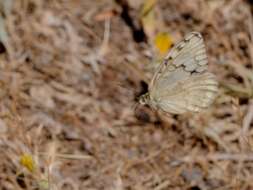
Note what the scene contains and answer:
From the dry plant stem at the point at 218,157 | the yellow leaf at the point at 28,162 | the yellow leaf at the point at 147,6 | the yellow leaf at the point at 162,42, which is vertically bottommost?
the dry plant stem at the point at 218,157

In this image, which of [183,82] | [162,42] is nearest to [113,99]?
[162,42]

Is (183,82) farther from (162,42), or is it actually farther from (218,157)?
(162,42)

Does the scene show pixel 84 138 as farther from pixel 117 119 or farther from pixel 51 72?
pixel 51 72

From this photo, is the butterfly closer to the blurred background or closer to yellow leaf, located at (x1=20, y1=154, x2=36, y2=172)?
the blurred background

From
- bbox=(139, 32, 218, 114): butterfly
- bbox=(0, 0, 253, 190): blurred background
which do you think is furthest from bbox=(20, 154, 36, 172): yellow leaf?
bbox=(139, 32, 218, 114): butterfly

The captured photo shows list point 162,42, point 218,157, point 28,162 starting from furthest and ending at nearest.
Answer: point 162,42 < point 218,157 < point 28,162

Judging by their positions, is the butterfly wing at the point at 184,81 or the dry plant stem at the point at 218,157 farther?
the dry plant stem at the point at 218,157

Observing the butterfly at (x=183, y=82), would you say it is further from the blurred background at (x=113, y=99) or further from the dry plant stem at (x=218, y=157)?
the dry plant stem at (x=218, y=157)

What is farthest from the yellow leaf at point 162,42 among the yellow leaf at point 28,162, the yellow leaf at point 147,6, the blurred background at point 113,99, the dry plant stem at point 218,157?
the yellow leaf at point 28,162
